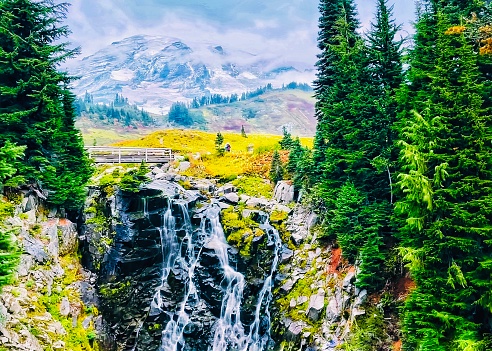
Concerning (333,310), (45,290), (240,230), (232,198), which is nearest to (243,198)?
(232,198)

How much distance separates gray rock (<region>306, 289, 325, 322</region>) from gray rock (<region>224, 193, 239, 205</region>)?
38.0 feet

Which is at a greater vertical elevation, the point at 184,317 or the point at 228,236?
the point at 228,236

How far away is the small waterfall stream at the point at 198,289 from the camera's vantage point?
25.7 m

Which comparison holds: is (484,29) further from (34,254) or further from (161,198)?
(34,254)

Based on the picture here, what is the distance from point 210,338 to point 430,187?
17971 mm

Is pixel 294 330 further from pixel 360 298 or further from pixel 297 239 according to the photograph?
pixel 297 239

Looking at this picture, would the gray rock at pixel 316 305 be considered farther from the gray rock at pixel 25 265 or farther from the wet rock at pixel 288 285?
the gray rock at pixel 25 265

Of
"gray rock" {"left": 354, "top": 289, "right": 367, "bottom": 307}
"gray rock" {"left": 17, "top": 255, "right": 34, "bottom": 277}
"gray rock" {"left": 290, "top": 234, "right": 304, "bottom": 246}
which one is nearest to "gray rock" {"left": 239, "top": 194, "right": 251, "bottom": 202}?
"gray rock" {"left": 290, "top": 234, "right": 304, "bottom": 246}

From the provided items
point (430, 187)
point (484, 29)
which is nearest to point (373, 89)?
point (484, 29)

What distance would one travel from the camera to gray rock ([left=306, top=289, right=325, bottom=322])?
74.4 ft

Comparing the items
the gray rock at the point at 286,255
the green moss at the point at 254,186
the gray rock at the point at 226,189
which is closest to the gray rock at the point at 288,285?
the gray rock at the point at 286,255

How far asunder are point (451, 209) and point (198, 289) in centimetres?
1812

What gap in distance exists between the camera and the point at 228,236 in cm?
2914

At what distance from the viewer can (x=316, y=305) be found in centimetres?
2289
